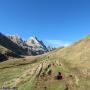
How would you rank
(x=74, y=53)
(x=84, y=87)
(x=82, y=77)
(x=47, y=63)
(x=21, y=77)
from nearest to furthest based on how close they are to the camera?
(x=84, y=87) < (x=82, y=77) < (x=21, y=77) < (x=47, y=63) < (x=74, y=53)

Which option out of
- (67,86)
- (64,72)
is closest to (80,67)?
(64,72)

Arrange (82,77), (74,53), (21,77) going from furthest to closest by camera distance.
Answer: (74,53) < (21,77) < (82,77)

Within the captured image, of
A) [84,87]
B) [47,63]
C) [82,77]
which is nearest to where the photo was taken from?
[84,87]

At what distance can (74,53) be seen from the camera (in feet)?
415

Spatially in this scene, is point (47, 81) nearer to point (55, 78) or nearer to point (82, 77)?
point (55, 78)

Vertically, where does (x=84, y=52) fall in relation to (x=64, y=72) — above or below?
above

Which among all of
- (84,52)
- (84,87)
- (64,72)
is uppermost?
(84,52)

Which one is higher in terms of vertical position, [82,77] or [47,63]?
[47,63]

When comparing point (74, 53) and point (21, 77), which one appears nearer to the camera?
point (21, 77)

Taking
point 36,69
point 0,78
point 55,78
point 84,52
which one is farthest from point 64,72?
point 0,78

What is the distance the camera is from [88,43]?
131 meters

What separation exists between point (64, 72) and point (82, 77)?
9.02m

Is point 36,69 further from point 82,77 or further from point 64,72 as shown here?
point 82,77

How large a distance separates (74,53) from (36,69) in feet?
84.6
